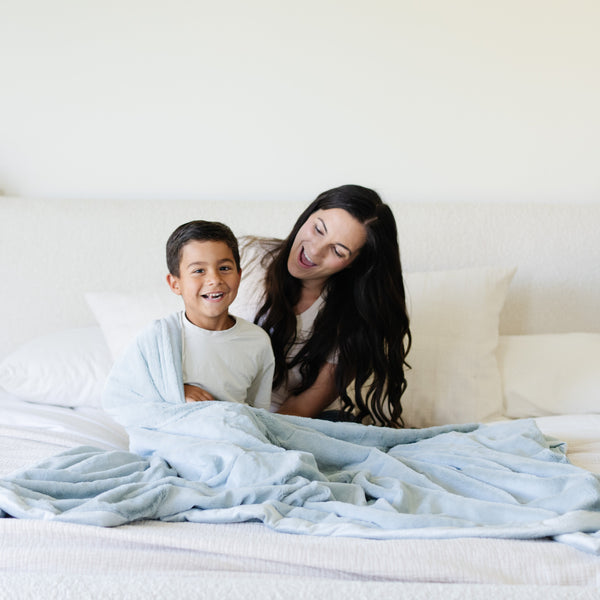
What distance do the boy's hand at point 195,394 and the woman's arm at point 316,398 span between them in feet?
1.16

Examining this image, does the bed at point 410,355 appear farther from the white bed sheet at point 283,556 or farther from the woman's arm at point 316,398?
the woman's arm at point 316,398

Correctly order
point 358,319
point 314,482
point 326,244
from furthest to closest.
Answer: point 358,319, point 326,244, point 314,482

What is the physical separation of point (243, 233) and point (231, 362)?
2.54 ft

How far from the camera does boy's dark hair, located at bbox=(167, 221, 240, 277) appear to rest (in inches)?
66.7

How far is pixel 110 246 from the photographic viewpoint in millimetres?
2414

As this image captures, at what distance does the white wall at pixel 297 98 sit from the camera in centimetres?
253

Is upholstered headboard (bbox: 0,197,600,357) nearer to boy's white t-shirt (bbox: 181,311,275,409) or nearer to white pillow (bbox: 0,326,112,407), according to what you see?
white pillow (bbox: 0,326,112,407)

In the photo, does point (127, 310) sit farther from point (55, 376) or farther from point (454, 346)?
point (454, 346)

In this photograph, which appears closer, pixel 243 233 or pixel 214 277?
pixel 214 277

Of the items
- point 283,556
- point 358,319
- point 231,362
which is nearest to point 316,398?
point 358,319

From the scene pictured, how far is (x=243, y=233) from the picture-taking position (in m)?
2.43

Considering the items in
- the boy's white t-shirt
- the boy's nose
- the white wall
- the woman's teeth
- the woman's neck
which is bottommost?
the boy's white t-shirt

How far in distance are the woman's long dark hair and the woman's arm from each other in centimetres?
2

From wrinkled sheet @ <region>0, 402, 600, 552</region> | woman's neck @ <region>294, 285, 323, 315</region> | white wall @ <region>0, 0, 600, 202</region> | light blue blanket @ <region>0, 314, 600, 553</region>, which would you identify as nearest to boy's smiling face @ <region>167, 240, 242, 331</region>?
light blue blanket @ <region>0, 314, 600, 553</region>
